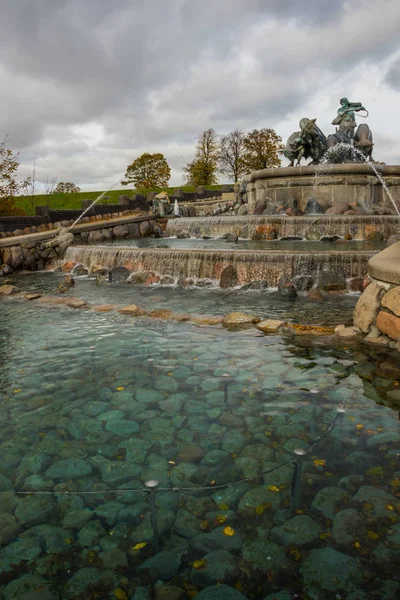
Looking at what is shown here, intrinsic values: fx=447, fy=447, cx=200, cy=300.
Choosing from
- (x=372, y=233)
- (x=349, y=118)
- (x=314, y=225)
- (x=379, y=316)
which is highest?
(x=349, y=118)

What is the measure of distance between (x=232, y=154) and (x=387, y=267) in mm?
60792

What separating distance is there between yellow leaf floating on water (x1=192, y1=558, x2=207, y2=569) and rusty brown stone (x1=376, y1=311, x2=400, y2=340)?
13.4 feet

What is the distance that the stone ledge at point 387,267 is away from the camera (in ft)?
18.5

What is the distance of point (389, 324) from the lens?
566cm

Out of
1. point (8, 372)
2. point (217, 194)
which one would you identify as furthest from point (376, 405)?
point (217, 194)

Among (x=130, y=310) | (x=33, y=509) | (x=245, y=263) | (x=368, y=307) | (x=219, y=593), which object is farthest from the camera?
(x=245, y=263)

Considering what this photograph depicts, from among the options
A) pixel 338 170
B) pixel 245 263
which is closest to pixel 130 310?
pixel 245 263

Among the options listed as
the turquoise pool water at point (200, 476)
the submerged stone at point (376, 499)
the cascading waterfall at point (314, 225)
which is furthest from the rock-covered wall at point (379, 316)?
the cascading waterfall at point (314, 225)

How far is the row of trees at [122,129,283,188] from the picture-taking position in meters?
60.0

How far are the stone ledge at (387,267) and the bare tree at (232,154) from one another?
5773 centimetres

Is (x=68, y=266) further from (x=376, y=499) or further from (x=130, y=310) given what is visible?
(x=376, y=499)

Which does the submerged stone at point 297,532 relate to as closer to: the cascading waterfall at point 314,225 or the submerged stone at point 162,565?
the submerged stone at point 162,565

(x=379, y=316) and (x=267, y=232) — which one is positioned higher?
(x=267, y=232)

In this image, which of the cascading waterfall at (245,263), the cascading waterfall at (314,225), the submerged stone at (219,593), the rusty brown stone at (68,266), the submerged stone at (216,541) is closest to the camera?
the submerged stone at (219,593)
